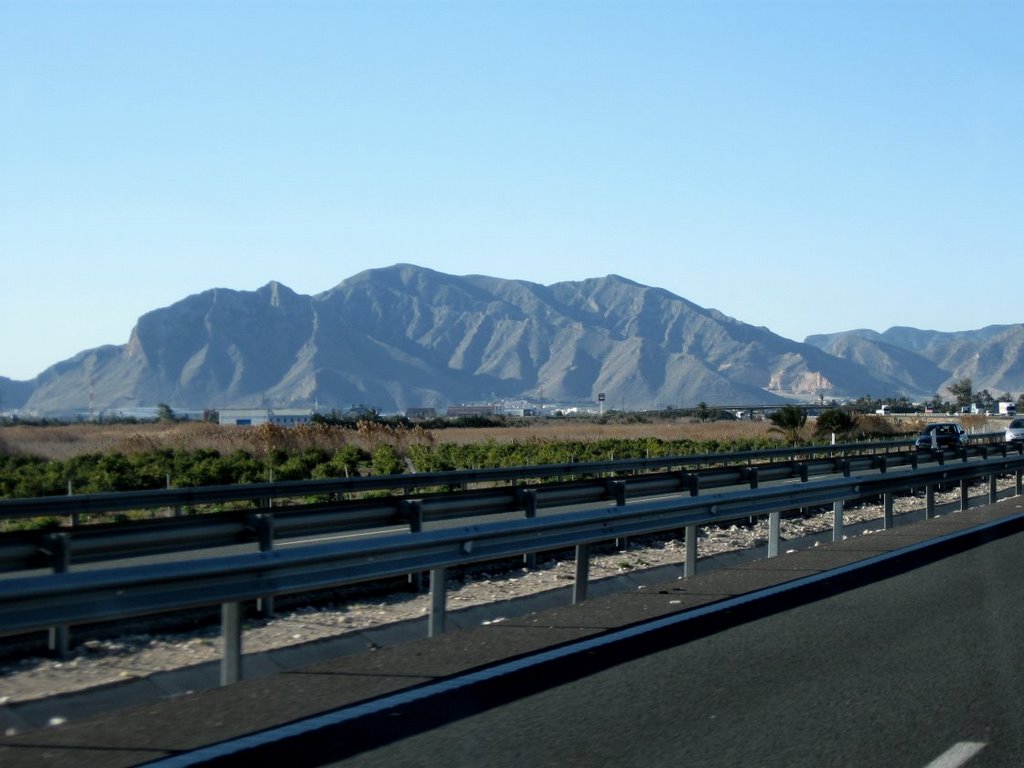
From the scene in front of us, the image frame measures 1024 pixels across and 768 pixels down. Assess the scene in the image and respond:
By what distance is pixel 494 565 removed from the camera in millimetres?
17141

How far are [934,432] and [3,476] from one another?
119ft

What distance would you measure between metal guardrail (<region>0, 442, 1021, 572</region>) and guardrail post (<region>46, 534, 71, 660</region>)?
1cm

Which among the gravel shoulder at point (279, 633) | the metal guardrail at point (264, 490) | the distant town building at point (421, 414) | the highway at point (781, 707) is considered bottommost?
the gravel shoulder at point (279, 633)

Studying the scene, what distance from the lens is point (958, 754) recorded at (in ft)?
22.2

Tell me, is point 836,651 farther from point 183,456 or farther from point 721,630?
point 183,456

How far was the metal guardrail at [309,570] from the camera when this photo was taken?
23.8 ft

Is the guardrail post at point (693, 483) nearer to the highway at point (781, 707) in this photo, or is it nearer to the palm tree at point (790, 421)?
the highway at point (781, 707)

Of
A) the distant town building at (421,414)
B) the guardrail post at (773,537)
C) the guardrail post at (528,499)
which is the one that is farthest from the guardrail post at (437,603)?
the distant town building at (421,414)

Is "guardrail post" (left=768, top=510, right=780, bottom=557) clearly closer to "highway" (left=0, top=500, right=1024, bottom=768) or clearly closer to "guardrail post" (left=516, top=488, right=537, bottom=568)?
"guardrail post" (left=516, top=488, right=537, bottom=568)

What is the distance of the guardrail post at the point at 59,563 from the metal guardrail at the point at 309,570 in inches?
71.7

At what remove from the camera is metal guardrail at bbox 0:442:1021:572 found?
10.6m

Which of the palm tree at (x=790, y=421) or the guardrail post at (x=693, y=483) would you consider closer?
the guardrail post at (x=693, y=483)

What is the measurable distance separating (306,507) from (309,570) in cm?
483

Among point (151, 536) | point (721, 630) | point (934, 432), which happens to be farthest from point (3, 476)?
point (934, 432)
